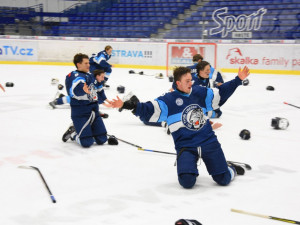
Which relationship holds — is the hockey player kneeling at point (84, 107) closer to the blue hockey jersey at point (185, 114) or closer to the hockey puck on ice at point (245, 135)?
the blue hockey jersey at point (185, 114)

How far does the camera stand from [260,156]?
459 cm

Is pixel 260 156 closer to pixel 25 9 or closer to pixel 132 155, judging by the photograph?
pixel 132 155

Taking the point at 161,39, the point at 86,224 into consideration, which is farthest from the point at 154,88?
the point at 86,224

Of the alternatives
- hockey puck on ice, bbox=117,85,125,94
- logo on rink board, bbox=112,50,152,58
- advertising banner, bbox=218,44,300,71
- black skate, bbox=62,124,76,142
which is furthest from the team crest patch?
logo on rink board, bbox=112,50,152,58

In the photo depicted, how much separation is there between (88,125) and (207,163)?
1.95m

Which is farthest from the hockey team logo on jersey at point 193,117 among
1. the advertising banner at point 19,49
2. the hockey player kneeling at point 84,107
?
the advertising banner at point 19,49

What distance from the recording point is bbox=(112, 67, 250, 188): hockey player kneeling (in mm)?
3498

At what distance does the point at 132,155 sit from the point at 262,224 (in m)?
2.14

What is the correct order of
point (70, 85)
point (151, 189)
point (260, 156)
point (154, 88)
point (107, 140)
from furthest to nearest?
point (154, 88) < point (107, 140) < point (70, 85) < point (260, 156) < point (151, 189)

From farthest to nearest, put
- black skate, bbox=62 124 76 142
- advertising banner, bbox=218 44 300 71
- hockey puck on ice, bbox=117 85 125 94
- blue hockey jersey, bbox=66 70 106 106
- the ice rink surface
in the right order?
advertising banner, bbox=218 44 300 71 < hockey puck on ice, bbox=117 85 125 94 < black skate, bbox=62 124 76 142 < blue hockey jersey, bbox=66 70 106 106 < the ice rink surface

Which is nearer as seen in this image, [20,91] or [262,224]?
[262,224]

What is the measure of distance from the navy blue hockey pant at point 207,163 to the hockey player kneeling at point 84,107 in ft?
5.61

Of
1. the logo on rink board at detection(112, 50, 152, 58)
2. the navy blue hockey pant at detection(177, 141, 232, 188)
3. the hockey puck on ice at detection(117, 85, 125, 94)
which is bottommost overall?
the hockey puck on ice at detection(117, 85, 125, 94)

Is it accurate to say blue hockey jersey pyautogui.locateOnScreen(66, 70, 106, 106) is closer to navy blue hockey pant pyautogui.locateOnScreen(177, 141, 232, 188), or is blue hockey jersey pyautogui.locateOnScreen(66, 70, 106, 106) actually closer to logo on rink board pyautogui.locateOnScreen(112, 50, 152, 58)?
navy blue hockey pant pyautogui.locateOnScreen(177, 141, 232, 188)
